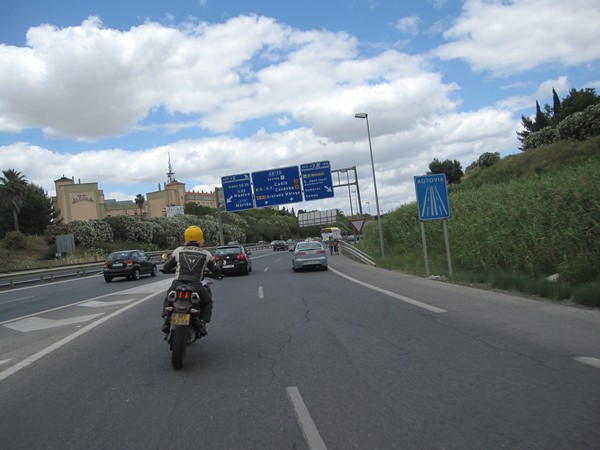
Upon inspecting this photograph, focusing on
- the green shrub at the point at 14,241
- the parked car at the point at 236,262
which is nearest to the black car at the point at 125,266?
the parked car at the point at 236,262

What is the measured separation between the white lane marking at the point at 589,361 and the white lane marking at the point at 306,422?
3.16m

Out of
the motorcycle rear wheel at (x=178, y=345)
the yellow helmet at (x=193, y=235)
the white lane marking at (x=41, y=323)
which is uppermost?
the yellow helmet at (x=193, y=235)

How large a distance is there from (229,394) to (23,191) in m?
65.7

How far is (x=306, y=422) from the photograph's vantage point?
4055 millimetres

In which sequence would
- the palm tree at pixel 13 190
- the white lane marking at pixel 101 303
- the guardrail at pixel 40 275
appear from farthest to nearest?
1. the palm tree at pixel 13 190
2. the guardrail at pixel 40 275
3. the white lane marking at pixel 101 303

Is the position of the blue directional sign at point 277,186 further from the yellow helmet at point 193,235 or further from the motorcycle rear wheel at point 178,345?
the motorcycle rear wheel at point 178,345

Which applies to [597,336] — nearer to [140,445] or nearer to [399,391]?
[399,391]

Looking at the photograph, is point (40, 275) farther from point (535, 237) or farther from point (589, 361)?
point (589, 361)

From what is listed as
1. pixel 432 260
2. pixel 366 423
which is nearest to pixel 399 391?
pixel 366 423

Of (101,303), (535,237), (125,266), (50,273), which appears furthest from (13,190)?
(535,237)

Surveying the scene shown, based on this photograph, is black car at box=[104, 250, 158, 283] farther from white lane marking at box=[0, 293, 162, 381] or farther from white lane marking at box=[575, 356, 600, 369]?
white lane marking at box=[575, 356, 600, 369]

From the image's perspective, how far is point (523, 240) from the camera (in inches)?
510

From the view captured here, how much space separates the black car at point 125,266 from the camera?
24219 mm

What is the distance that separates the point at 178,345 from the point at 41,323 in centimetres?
654
